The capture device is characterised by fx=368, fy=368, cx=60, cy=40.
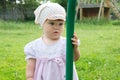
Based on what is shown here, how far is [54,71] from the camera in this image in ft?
7.25

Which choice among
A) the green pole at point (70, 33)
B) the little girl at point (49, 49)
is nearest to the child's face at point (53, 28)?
the little girl at point (49, 49)

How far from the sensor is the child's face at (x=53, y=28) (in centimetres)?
216

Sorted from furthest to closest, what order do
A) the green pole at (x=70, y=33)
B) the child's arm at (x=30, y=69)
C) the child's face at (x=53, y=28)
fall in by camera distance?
1. the child's arm at (x=30, y=69)
2. the child's face at (x=53, y=28)
3. the green pole at (x=70, y=33)

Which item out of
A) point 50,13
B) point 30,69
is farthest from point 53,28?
point 30,69

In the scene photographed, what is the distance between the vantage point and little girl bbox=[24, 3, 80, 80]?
219 cm

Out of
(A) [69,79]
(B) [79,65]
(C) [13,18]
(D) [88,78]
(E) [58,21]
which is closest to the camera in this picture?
(A) [69,79]

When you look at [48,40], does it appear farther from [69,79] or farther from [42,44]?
[69,79]

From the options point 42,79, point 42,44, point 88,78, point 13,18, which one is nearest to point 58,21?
point 42,44

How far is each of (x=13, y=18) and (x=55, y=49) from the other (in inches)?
844

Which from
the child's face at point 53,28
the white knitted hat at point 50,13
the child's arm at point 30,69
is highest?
the white knitted hat at point 50,13

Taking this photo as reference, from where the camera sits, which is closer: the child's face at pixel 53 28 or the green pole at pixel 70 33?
the green pole at pixel 70 33

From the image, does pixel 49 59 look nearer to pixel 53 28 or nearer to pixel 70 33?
pixel 53 28

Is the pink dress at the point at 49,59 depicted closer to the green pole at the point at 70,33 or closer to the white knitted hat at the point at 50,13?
the white knitted hat at the point at 50,13

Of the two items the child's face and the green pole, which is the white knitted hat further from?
the green pole
